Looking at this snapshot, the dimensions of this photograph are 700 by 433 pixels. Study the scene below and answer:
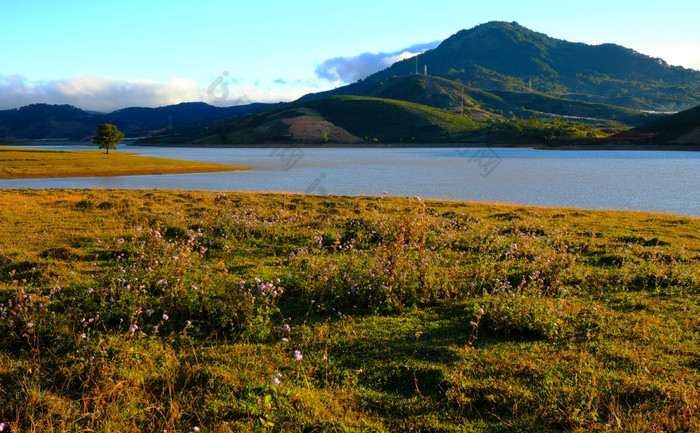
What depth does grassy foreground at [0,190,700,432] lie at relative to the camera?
561 cm

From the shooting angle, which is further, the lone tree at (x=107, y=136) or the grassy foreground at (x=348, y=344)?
the lone tree at (x=107, y=136)

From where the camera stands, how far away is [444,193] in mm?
40906

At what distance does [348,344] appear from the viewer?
25.2 ft

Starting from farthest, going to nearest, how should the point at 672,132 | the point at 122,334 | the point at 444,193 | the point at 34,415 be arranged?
the point at 672,132 < the point at 444,193 < the point at 122,334 < the point at 34,415

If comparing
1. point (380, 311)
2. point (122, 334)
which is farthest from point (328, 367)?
point (122, 334)

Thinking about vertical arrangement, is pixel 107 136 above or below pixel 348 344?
above

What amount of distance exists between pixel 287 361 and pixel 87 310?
3.78 metres

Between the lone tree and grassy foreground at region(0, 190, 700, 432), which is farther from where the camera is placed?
the lone tree

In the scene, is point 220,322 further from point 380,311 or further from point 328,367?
point 380,311

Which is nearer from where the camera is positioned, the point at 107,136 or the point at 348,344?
the point at 348,344

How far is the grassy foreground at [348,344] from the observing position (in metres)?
5.61

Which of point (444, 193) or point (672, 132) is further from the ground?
point (672, 132)

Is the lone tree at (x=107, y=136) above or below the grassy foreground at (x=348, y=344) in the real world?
above

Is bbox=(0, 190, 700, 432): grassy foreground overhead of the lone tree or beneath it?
beneath
